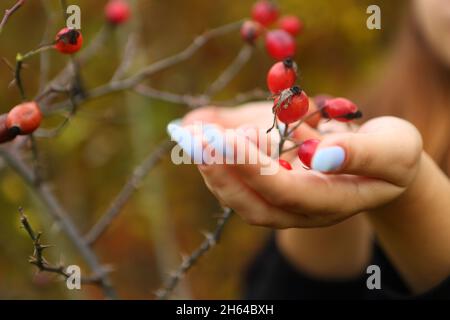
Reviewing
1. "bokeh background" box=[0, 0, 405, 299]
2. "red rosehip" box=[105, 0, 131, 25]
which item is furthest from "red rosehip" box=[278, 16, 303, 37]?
"bokeh background" box=[0, 0, 405, 299]

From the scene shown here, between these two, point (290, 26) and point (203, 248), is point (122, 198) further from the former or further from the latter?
point (290, 26)

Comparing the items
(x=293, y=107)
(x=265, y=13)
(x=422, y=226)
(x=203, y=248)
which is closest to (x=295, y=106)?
(x=293, y=107)

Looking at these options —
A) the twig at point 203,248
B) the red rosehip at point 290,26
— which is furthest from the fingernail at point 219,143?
the red rosehip at point 290,26

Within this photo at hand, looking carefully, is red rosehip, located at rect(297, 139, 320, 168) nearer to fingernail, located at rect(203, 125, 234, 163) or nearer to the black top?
fingernail, located at rect(203, 125, 234, 163)

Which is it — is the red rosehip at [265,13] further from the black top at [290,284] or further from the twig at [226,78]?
the black top at [290,284]

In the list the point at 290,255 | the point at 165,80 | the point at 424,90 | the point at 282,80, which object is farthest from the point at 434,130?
the point at 165,80

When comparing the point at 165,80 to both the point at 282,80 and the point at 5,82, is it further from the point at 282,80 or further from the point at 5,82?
the point at 282,80

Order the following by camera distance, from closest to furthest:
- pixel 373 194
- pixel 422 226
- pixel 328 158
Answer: pixel 328 158
pixel 373 194
pixel 422 226
